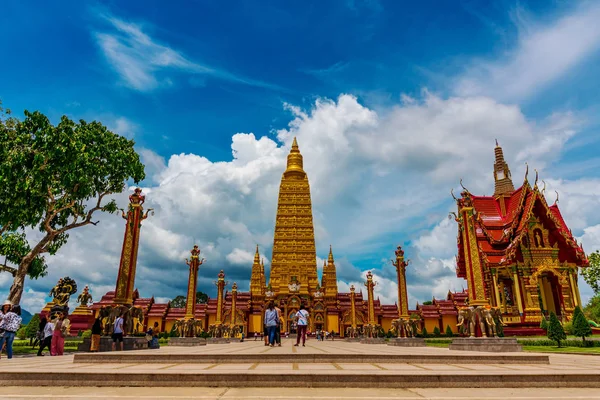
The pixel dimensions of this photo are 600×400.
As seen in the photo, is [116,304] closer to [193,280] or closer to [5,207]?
[5,207]

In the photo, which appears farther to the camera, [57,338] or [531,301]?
[531,301]

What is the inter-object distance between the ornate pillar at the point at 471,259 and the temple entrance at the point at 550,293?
75.1ft

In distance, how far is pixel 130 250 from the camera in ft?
47.6

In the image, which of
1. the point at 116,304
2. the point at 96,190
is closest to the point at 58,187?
the point at 96,190

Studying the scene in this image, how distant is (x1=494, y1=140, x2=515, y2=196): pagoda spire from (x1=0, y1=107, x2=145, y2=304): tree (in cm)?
3767

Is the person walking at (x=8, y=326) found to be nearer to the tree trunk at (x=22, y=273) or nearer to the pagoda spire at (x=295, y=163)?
the tree trunk at (x=22, y=273)

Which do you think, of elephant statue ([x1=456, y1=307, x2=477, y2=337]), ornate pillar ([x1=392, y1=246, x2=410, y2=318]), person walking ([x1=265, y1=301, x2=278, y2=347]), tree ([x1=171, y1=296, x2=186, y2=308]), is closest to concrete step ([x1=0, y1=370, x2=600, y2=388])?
person walking ([x1=265, y1=301, x2=278, y2=347])

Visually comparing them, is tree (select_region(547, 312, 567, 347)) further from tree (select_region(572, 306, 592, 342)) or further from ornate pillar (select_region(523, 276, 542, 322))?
ornate pillar (select_region(523, 276, 542, 322))

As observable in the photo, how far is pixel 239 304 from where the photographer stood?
1980 inches

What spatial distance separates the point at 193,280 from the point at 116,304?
10463 millimetres

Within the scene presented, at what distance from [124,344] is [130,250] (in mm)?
3504

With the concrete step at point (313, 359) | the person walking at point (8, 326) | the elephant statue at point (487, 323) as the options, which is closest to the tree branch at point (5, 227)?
the person walking at point (8, 326)

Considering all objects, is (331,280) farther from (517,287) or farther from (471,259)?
(471,259)

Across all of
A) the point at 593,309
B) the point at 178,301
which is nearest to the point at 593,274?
the point at 593,309
